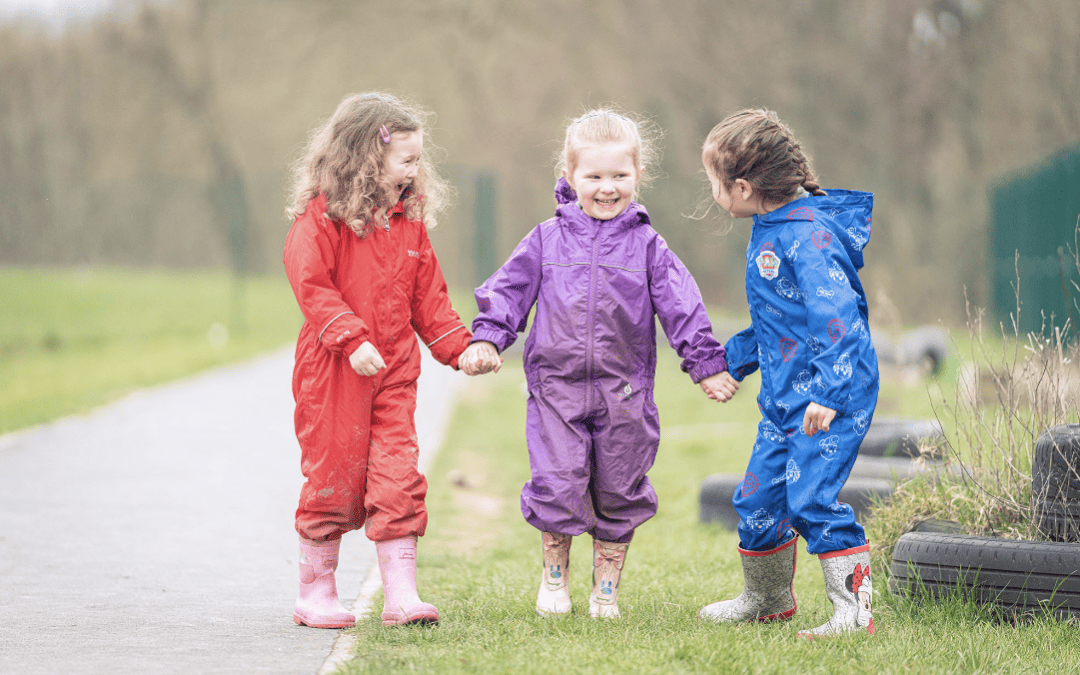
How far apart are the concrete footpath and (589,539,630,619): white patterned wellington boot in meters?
0.92

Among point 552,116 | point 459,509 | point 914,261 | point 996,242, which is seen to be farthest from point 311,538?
point 552,116

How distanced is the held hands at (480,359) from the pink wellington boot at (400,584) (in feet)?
2.04

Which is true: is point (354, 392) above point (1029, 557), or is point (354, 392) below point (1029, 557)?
above

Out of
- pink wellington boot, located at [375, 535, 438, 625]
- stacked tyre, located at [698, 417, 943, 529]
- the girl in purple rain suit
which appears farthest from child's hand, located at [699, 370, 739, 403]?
stacked tyre, located at [698, 417, 943, 529]

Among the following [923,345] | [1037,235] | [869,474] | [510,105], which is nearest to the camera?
[869,474]

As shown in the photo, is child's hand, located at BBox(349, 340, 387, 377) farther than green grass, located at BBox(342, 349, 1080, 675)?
Yes

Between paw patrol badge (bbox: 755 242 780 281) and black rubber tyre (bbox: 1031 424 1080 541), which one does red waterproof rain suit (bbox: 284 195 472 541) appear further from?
black rubber tyre (bbox: 1031 424 1080 541)

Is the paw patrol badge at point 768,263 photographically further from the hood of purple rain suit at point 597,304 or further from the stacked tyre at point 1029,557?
the stacked tyre at point 1029,557

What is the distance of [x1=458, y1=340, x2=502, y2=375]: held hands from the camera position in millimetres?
3785

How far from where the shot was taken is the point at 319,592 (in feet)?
12.3

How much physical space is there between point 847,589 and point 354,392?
1.75 m

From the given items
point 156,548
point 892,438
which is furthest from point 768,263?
point 156,548

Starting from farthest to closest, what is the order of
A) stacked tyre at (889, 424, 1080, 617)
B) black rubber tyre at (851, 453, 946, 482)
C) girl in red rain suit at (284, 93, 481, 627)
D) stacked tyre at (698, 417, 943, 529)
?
1. stacked tyre at (698, 417, 943, 529)
2. black rubber tyre at (851, 453, 946, 482)
3. girl in red rain suit at (284, 93, 481, 627)
4. stacked tyre at (889, 424, 1080, 617)

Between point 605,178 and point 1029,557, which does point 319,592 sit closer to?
point 605,178
